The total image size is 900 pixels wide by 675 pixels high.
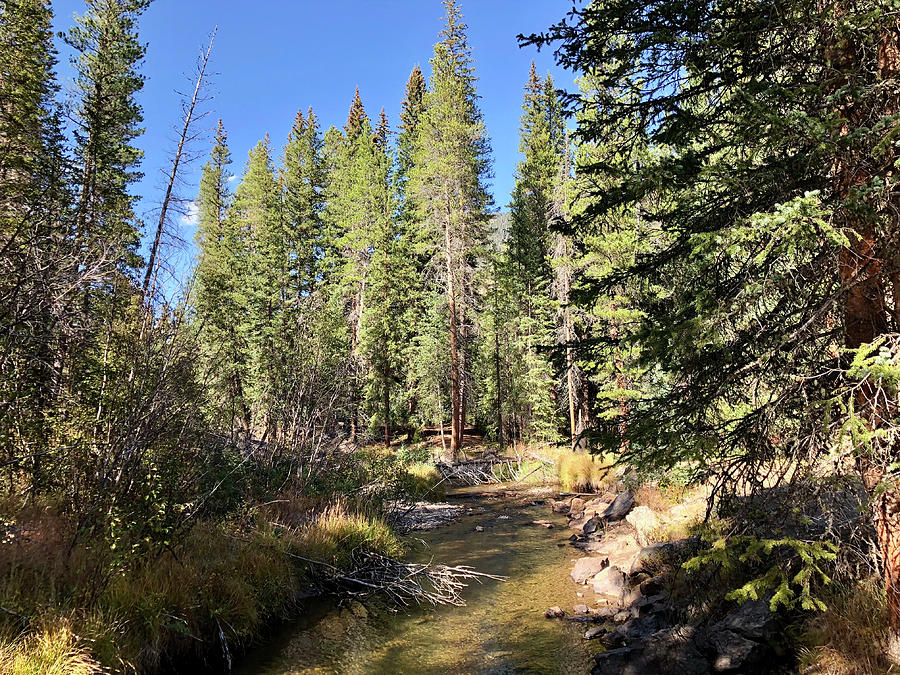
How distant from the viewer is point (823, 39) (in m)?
3.90

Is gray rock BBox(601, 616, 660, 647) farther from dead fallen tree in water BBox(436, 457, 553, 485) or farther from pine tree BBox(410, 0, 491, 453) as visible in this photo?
pine tree BBox(410, 0, 491, 453)

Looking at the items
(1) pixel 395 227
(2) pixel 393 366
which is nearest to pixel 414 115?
(1) pixel 395 227

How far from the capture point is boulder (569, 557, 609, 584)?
357 inches

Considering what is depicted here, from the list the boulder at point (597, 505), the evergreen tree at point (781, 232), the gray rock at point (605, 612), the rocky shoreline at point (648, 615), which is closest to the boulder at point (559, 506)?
the boulder at point (597, 505)

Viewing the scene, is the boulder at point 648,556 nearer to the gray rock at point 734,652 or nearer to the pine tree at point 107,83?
the gray rock at point 734,652

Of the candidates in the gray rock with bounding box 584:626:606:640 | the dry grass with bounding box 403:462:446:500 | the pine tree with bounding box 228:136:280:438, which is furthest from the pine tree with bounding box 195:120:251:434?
the gray rock with bounding box 584:626:606:640

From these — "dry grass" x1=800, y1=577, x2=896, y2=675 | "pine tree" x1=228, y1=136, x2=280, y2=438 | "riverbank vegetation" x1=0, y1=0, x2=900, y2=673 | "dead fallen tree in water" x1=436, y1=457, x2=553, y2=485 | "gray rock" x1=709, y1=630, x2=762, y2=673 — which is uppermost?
"pine tree" x1=228, y1=136, x2=280, y2=438

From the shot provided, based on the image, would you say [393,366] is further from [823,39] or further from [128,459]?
[823,39]

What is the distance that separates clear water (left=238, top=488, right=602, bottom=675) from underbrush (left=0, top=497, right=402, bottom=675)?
0.62 meters

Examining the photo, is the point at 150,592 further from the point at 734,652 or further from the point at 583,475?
the point at 583,475

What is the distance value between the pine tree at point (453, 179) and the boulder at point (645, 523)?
14.9 metres

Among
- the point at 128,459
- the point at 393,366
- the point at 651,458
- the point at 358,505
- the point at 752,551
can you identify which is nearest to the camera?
the point at 752,551

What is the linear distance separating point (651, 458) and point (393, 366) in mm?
25960

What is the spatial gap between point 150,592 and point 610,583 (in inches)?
273
